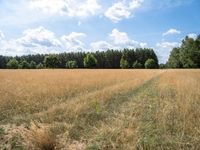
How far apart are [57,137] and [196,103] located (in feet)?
18.5

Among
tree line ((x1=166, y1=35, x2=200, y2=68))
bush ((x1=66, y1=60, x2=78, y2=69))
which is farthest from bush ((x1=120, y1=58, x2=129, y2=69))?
tree line ((x1=166, y1=35, x2=200, y2=68))

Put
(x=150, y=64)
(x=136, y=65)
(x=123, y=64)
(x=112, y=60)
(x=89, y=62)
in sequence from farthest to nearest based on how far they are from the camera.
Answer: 1. (x=112, y=60)
2. (x=136, y=65)
3. (x=123, y=64)
4. (x=150, y=64)
5. (x=89, y=62)

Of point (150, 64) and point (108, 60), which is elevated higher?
point (108, 60)

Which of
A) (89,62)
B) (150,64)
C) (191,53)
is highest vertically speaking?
(191,53)

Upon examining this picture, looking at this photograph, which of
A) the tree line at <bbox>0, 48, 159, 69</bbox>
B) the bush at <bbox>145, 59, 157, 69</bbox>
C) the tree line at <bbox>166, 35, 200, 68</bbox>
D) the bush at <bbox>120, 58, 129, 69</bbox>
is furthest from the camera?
the tree line at <bbox>0, 48, 159, 69</bbox>

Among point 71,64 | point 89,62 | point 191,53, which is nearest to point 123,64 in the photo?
point 89,62

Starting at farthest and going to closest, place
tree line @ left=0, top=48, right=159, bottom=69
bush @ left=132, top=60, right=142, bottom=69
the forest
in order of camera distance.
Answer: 1. tree line @ left=0, top=48, right=159, bottom=69
2. bush @ left=132, top=60, right=142, bottom=69
3. the forest

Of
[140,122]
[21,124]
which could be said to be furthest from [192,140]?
[21,124]

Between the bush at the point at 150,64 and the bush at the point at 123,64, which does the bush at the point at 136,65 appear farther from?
the bush at the point at 150,64

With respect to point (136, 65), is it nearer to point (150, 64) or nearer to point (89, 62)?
point (150, 64)

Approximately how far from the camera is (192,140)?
5.85 meters

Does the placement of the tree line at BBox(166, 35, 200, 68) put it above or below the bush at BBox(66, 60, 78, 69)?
above

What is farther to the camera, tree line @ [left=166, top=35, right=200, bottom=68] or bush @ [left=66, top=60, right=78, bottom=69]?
bush @ [left=66, top=60, right=78, bottom=69]

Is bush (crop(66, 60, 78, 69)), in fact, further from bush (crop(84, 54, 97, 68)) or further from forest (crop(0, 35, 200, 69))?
bush (crop(84, 54, 97, 68))
